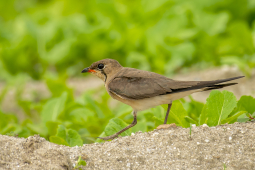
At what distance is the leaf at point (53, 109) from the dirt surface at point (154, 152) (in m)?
1.92

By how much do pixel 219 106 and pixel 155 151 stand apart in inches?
40.9

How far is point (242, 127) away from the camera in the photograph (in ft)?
10.9

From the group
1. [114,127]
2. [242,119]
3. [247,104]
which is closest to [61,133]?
[114,127]

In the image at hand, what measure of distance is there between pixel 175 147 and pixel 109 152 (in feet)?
1.87

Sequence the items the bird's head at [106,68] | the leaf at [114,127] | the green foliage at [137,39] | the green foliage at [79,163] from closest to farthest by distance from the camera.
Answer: the green foliage at [79,163] → the leaf at [114,127] → the bird's head at [106,68] → the green foliage at [137,39]

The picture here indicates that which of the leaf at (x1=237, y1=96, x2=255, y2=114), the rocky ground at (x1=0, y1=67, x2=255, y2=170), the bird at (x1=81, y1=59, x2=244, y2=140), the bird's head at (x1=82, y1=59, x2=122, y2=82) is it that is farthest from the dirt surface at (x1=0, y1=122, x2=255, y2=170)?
the bird's head at (x1=82, y1=59, x2=122, y2=82)

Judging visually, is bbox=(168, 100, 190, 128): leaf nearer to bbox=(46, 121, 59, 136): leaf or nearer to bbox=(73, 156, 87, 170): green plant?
bbox=(73, 156, 87, 170): green plant

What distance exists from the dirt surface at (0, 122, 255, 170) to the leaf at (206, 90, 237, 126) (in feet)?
1.28

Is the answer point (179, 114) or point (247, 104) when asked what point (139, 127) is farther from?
point (247, 104)

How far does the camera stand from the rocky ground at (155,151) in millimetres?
2863

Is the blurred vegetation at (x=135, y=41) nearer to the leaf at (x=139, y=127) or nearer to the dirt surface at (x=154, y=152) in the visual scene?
the leaf at (x=139, y=127)

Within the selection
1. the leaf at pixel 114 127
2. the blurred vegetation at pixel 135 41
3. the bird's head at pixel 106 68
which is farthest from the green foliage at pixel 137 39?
the leaf at pixel 114 127

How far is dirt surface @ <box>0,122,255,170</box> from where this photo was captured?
286 cm

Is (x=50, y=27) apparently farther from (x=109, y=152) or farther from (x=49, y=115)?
(x=109, y=152)
